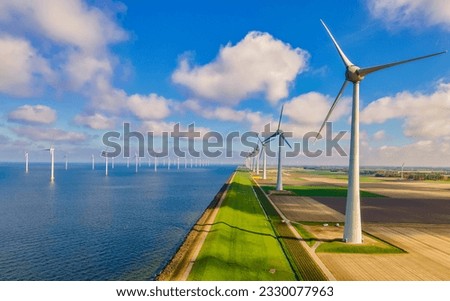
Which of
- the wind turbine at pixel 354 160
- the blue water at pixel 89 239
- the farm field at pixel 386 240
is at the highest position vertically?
the wind turbine at pixel 354 160

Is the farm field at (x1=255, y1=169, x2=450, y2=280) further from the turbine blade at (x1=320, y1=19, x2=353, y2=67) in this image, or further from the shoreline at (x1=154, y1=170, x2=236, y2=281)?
the turbine blade at (x1=320, y1=19, x2=353, y2=67)

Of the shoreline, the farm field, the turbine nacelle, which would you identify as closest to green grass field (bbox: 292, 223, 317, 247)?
the farm field

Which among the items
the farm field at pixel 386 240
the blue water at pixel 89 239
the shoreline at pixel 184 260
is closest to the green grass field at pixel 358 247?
the farm field at pixel 386 240

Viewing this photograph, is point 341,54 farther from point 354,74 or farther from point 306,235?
point 306,235

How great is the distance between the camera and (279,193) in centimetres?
10719

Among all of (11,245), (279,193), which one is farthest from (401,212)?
(11,245)

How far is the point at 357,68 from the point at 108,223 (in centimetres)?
5374

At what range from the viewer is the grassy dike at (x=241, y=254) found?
1193 inches

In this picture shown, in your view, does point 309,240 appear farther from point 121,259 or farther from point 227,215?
point 121,259

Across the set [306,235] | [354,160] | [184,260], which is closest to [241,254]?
[184,260]

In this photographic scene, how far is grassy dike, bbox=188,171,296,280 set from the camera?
3030 centimetres

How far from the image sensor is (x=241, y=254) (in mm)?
37312

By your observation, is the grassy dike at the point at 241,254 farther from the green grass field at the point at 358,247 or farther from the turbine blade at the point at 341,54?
the turbine blade at the point at 341,54

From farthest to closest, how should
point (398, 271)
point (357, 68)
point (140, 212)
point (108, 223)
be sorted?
point (140, 212) → point (108, 223) → point (357, 68) → point (398, 271)
